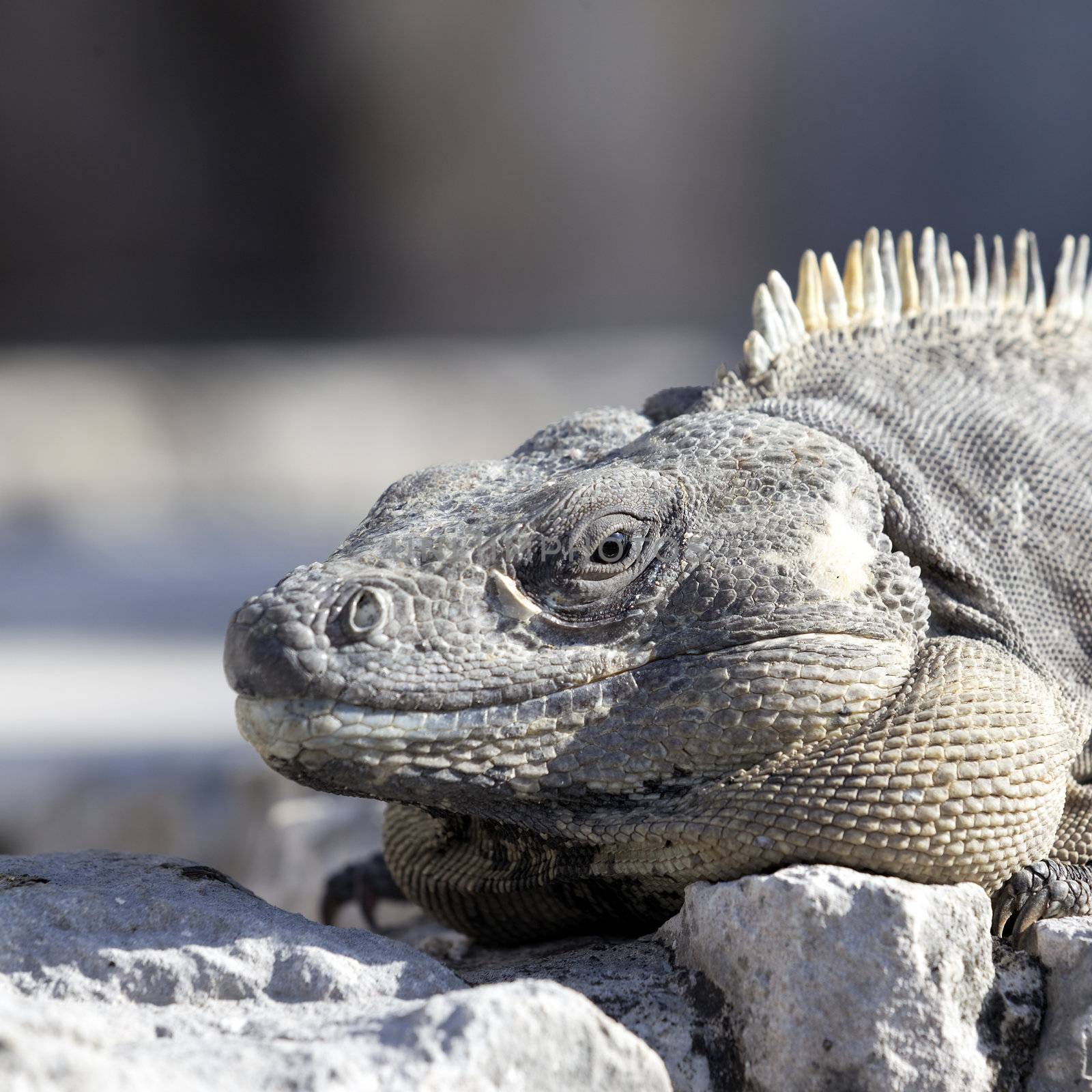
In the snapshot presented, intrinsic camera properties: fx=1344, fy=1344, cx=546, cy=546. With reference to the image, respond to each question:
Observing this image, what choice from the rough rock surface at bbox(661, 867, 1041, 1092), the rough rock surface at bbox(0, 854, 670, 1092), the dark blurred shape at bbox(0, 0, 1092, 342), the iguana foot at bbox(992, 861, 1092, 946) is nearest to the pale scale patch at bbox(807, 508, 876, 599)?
the rough rock surface at bbox(661, 867, 1041, 1092)

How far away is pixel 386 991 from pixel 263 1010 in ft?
1.03

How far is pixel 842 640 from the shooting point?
3666mm

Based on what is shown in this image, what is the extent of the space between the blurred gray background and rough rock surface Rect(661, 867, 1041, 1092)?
12574 millimetres

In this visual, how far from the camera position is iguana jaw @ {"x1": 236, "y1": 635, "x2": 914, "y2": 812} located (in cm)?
348

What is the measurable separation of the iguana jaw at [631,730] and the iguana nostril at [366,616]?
0.77 feet

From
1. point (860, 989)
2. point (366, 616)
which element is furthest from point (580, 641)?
point (860, 989)

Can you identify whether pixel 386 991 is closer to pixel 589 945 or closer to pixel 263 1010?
pixel 263 1010

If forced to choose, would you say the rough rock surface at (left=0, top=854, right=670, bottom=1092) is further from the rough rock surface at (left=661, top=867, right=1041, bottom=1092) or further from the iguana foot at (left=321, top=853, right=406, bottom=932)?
the iguana foot at (left=321, top=853, right=406, bottom=932)

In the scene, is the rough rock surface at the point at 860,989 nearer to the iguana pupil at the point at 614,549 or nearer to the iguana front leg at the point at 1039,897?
the iguana front leg at the point at 1039,897

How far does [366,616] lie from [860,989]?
5.03 ft

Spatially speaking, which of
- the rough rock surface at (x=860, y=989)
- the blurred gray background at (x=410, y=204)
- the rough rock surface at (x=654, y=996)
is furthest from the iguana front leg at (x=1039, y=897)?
the blurred gray background at (x=410, y=204)

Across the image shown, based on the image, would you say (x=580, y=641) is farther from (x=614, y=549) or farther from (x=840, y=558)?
(x=840, y=558)

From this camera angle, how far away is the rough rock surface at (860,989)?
328cm

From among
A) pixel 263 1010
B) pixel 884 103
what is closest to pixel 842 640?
pixel 263 1010
